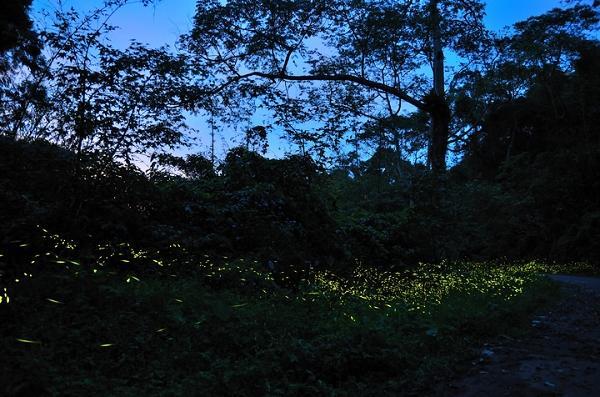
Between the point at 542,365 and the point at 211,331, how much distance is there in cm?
363

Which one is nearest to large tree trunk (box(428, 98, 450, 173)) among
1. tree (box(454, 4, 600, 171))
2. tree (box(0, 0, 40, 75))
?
tree (box(454, 4, 600, 171))

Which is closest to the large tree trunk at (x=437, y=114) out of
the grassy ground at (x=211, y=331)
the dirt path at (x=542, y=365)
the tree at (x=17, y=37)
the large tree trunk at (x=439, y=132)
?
the large tree trunk at (x=439, y=132)

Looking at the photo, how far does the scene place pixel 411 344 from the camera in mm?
4949

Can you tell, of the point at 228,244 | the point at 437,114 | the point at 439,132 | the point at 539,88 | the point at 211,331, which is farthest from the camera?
the point at 539,88

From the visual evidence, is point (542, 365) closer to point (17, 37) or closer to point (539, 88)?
point (17, 37)

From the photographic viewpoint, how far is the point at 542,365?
4.67 metres

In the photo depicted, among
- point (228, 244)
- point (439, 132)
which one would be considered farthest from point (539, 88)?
point (228, 244)

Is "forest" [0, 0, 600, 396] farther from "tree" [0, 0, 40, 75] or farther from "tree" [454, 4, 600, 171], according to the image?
"tree" [454, 4, 600, 171]

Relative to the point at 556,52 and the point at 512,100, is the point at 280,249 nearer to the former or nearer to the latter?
the point at 556,52

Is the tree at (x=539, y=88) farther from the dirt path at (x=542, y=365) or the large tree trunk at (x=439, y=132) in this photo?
the dirt path at (x=542, y=365)

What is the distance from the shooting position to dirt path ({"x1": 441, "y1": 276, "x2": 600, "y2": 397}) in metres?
3.92

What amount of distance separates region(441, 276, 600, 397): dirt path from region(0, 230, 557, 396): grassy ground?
0.28 metres

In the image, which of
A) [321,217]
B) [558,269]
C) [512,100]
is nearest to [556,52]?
[512,100]

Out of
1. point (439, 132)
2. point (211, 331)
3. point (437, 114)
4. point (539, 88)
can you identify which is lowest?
point (211, 331)
